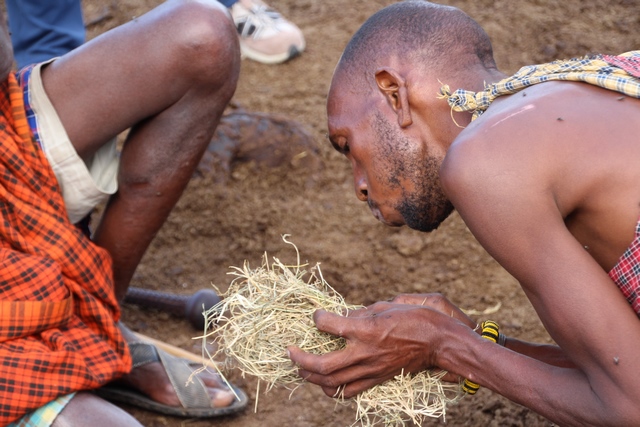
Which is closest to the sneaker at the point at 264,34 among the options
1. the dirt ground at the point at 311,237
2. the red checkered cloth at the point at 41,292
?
the dirt ground at the point at 311,237

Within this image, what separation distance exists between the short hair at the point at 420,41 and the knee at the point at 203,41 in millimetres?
447

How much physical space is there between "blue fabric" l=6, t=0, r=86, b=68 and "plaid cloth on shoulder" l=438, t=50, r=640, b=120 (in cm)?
213

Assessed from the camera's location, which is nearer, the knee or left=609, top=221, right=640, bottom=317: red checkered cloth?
left=609, top=221, right=640, bottom=317: red checkered cloth

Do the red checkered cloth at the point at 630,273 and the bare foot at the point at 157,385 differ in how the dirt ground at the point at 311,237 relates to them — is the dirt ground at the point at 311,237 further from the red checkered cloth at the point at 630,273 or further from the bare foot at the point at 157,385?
→ the red checkered cloth at the point at 630,273

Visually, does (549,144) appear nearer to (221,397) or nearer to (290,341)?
(290,341)

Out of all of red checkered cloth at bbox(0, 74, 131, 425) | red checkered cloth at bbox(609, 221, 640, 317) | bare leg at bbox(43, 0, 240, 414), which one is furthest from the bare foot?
red checkered cloth at bbox(609, 221, 640, 317)

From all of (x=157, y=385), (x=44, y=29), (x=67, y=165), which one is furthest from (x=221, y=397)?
(x=44, y=29)

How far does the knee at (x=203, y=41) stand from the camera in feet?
8.70

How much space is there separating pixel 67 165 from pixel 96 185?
122 mm

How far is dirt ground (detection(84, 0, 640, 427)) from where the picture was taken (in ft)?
10.2

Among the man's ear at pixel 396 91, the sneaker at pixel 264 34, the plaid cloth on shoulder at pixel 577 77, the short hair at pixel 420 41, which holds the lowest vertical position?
the sneaker at pixel 264 34

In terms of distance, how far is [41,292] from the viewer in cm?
238

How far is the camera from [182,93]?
2.74 m

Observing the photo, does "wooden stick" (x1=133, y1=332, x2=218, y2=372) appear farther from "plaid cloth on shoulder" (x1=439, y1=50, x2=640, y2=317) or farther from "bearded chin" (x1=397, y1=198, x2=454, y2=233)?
"plaid cloth on shoulder" (x1=439, y1=50, x2=640, y2=317)
